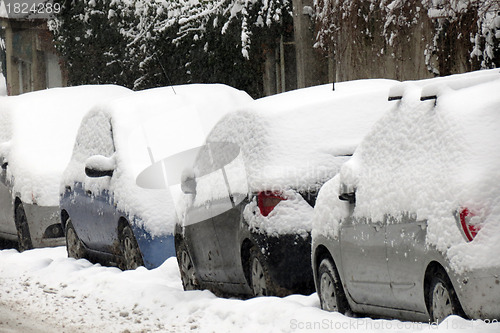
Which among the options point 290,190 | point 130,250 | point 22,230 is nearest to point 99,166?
point 130,250

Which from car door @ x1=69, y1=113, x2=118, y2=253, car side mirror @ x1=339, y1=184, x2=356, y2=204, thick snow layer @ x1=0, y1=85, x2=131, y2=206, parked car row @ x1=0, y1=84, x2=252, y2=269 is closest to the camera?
car side mirror @ x1=339, y1=184, x2=356, y2=204

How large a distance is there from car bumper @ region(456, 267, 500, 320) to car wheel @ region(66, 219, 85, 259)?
23.0ft

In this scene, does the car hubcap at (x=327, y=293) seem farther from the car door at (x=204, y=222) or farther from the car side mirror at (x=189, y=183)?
the car side mirror at (x=189, y=183)

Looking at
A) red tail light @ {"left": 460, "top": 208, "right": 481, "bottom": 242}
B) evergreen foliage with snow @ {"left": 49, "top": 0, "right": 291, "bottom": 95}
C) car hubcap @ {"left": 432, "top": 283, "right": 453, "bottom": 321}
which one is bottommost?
car hubcap @ {"left": 432, "top": 283, "right": 453, "bottom": 321}

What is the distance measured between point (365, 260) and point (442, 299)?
3.37 feet

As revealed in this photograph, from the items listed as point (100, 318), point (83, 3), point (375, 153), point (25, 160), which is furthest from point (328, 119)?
point (83, 3)

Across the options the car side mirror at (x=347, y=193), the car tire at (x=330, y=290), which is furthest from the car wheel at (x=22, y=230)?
the car side mirror at (x=347, y=193)

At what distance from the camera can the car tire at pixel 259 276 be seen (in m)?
8.35

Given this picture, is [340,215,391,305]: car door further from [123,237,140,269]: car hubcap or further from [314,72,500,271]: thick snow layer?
[123,237,140,269]: car hubcap

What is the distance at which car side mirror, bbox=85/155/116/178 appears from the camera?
1102 centimetres

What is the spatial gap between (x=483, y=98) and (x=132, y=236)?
4953 mm

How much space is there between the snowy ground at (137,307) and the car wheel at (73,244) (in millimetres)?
421

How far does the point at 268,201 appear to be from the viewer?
27.4 ft

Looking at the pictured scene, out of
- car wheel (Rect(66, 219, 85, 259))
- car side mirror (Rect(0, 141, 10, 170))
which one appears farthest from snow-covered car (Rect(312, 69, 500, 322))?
car side mirror (Rect(0, 141, 10, 170))
